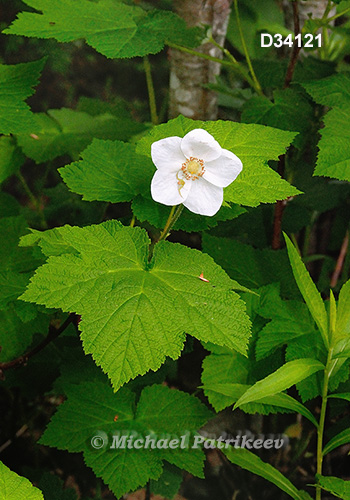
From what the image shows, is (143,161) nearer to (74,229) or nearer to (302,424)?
(74,229)

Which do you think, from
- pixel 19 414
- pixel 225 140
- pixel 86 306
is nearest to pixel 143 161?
pixel 225 140

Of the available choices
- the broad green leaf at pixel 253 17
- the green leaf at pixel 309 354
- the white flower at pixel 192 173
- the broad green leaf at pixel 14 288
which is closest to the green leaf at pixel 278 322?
the green leaf at pixel 309 354

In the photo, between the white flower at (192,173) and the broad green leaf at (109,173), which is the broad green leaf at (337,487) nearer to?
the white flower at (192,173)

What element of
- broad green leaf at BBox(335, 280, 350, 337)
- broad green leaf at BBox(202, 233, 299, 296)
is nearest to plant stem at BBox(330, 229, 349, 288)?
broad green leaf at BBox(202, 233, 299, 296)

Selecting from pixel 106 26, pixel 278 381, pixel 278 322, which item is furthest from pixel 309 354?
pixel 106 26

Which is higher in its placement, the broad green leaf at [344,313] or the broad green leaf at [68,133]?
the broad green leaf at [68,133]

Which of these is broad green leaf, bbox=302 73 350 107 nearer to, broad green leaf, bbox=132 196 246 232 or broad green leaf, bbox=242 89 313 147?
broad green leaf, bbox=242 89 313 147
